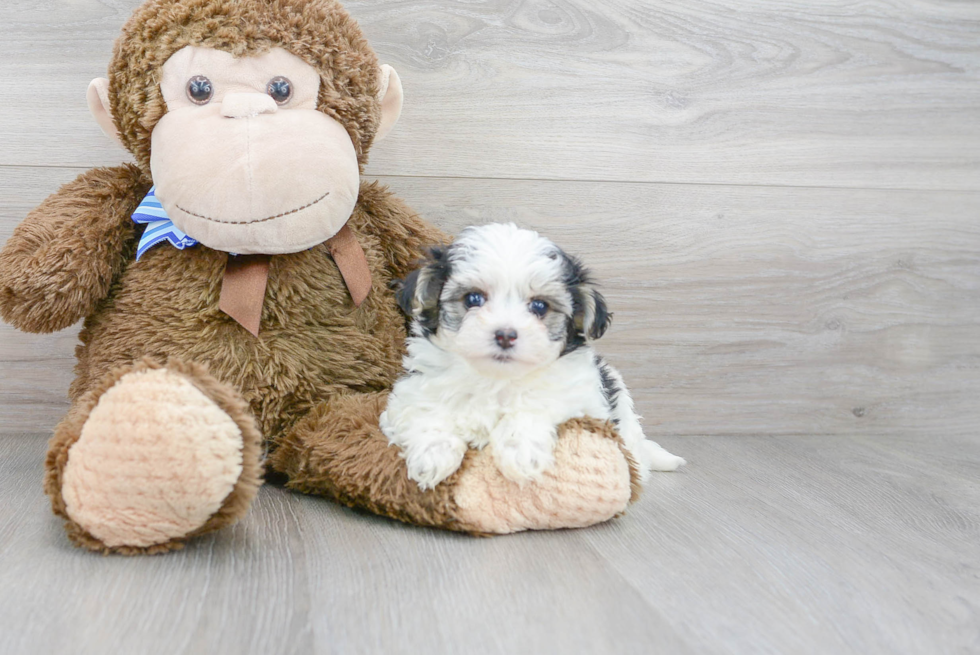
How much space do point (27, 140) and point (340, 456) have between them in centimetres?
100

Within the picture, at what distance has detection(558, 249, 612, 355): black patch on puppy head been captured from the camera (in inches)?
53.4

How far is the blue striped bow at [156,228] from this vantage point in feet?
4.82

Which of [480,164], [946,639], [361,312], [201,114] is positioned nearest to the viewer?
[946,639]

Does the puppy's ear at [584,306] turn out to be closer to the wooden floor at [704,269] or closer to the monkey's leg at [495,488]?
the monkey's leg at [495,488]

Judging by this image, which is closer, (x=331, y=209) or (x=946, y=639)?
(x=946, y=639)

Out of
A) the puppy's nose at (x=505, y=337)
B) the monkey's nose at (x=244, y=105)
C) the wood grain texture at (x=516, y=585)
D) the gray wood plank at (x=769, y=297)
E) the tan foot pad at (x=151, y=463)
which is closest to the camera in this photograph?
the wood grain texture at (x=516, y=585)

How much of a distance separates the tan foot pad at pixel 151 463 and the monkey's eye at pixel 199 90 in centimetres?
49

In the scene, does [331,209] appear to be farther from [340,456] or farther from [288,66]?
[340,456]

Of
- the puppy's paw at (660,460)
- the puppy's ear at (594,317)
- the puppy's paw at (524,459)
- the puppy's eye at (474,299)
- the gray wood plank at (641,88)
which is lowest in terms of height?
the puppy's paw at (660,460)

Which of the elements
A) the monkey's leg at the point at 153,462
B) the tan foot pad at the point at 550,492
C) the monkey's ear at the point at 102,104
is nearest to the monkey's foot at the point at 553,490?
the tan foot pad at the point at 550,492

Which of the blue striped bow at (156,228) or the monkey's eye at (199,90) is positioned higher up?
the monkey's eye at (199,90)

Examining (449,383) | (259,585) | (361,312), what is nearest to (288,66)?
(361,312)

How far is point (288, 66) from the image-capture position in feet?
4.65

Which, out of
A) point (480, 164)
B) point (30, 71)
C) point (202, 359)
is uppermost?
point (30, 71)
